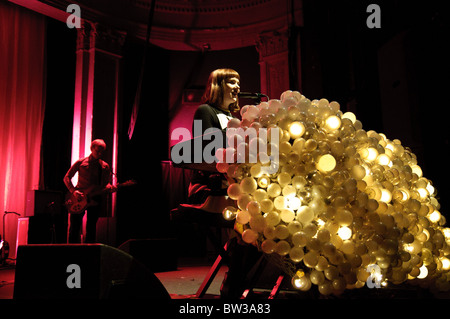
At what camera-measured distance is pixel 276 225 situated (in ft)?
5.28

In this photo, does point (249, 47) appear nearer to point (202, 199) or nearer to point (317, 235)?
point (202, 199)

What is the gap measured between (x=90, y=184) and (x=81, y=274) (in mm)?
3985

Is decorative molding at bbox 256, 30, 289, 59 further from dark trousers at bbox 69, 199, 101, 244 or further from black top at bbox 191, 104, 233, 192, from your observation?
black top at bbox 191, 104, 233, 192

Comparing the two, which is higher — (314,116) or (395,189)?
(314,116)

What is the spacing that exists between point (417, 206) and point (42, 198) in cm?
477

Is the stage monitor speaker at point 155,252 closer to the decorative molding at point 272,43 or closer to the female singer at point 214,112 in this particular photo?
the female singer at point 214,112

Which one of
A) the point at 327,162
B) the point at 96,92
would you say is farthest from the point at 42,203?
the point at 327,162

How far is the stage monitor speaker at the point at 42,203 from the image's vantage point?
4.94 metres

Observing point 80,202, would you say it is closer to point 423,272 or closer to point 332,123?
point 332,123

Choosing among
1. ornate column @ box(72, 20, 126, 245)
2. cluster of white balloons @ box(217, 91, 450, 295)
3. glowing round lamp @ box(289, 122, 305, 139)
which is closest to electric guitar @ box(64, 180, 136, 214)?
ornate column @ box(72, 20, 126, 245)

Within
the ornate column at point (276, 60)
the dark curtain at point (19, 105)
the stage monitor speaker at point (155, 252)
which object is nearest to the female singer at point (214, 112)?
the stage monitor speaker at point (155, 252)

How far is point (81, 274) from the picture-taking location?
4.06 ft

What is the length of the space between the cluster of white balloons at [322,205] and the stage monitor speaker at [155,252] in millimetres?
2529

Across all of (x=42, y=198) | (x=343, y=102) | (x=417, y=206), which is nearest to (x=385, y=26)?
(x=343, y=102)
